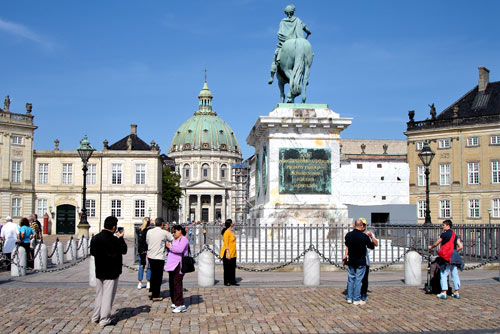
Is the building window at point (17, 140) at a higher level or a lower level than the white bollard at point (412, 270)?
higher

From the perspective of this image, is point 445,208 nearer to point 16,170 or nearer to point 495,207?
point 495,207

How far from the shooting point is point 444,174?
185 ft

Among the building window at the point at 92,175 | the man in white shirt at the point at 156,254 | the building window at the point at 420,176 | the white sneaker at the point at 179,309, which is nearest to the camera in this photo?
the white sneaker at the point at 179,309

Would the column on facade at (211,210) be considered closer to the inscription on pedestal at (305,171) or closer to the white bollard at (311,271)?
the inscription on pedestal at (305,171)

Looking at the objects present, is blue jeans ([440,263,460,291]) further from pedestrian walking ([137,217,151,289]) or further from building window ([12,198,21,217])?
building window ([12,198,21,217])

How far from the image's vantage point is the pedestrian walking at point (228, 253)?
13.4 m

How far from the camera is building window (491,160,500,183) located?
53281mm

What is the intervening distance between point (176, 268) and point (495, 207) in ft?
161

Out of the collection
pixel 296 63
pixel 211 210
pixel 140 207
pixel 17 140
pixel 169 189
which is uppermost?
pixel 17 140

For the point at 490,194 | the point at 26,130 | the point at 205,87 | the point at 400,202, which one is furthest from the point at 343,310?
the point at 205,87

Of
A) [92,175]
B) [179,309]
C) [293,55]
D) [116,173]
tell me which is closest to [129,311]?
[179,309]

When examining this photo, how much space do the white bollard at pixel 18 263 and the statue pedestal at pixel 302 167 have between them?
7.31m

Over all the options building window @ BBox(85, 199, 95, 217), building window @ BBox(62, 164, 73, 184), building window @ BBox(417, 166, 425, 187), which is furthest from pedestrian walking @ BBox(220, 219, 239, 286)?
building window @ BBox(85, 199, 95, 217)

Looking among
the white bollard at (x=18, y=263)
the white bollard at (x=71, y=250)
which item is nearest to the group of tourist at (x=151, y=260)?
the white bollard at (x=18, y=263)
